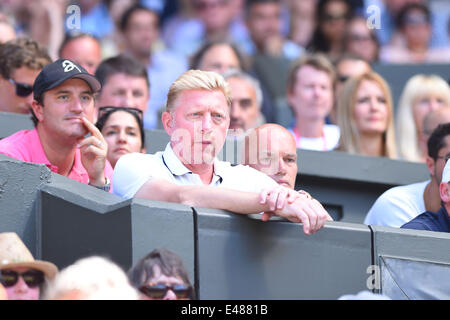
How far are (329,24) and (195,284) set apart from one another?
23.1 feet

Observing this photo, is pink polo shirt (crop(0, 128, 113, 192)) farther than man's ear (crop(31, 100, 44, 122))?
No

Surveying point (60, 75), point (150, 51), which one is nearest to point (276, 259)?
point (60, 75)

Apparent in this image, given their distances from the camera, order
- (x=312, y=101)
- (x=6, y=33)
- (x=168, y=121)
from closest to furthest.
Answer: (x=168, y=121) → (x=6, y=33) → (x=312, y=101)

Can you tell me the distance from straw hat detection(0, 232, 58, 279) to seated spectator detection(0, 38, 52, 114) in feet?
8.26

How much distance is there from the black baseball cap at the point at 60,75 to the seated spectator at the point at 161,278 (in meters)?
1.76

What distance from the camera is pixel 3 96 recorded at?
8477 mm

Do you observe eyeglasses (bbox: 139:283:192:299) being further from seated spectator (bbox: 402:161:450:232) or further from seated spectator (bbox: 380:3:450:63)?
seated spectator (bbox: 380:3:450:63)

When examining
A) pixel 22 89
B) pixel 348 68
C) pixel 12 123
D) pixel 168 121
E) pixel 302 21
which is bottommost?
pixel 168 121

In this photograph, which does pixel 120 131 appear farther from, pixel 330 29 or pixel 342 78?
pixel 330 29

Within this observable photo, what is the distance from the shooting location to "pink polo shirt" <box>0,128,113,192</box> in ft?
22.8

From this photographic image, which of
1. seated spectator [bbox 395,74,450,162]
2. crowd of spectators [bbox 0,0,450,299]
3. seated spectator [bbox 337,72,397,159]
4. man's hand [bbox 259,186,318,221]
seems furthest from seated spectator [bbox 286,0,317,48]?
man's hand [bbox 259,186,318,221]

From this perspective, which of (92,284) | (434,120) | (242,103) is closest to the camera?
(92,284)

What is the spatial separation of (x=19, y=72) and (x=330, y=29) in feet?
17.3

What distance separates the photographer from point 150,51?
11828 mm
